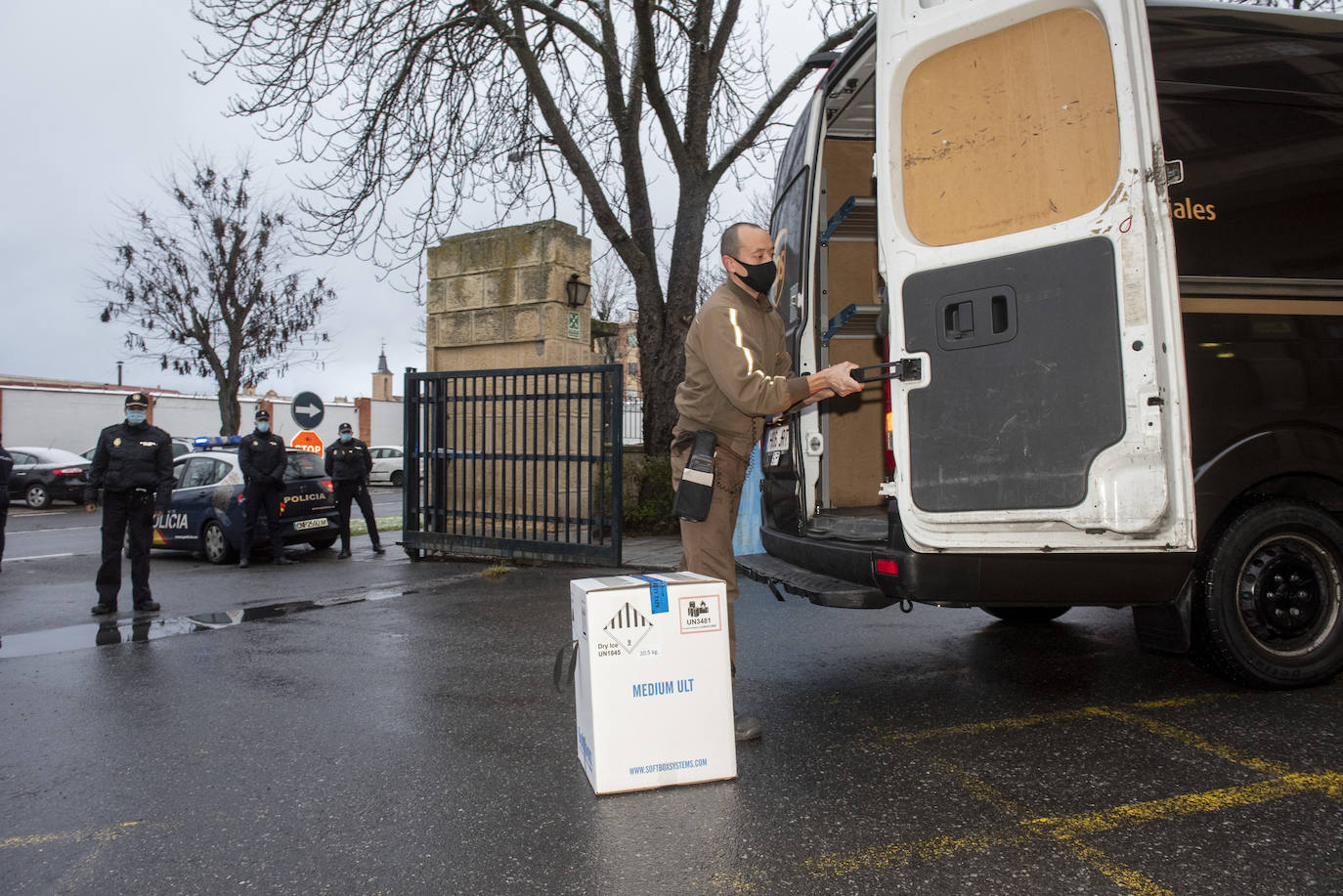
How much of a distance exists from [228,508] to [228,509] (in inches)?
0.5

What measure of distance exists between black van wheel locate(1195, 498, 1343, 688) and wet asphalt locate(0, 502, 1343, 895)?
181 mm

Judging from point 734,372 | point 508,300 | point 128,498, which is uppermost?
point 508,300

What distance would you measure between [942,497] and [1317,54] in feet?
8.46

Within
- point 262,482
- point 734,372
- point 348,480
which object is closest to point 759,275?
point 734,372

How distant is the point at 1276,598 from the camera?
3605mm

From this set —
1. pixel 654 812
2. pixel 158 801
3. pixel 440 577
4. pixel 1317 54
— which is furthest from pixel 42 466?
pixel 1317 54

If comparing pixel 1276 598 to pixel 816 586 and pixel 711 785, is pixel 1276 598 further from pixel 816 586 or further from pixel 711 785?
pixel 711 785

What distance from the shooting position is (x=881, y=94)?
3.51 meters

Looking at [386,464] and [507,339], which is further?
[386,464]

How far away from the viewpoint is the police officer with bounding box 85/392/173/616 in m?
7.24

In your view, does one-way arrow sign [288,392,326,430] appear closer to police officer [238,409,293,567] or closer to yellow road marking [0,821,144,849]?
police officer [238,409,293,567]

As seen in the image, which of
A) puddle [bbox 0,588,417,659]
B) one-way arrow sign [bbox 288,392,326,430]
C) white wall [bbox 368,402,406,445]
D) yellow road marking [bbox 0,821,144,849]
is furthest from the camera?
white wall [bbox 368,402,406,445]

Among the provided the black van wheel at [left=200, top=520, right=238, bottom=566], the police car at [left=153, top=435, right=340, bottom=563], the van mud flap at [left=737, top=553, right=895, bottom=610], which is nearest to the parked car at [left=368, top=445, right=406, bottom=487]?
the police car at [left=153, top=435, right=340, bottom=563]

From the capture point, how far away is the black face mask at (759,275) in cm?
356
